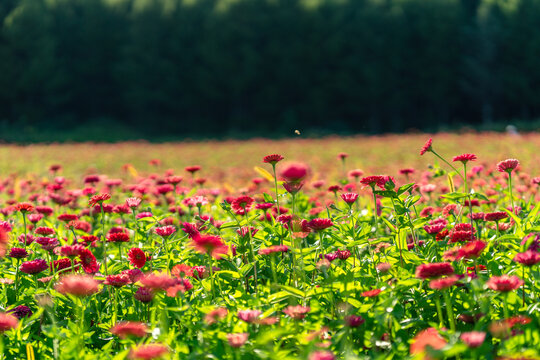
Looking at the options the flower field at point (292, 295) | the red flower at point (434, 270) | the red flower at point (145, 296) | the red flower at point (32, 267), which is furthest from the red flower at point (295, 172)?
the red flower at point (32, 267)

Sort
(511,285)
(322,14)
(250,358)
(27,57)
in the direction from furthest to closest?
1. (322,14)
2. (27,57)
3. (250,358)
4. (511,285)

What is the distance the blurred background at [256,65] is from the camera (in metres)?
24.8

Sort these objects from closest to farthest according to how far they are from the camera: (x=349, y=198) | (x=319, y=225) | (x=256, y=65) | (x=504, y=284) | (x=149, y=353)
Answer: (x=149, y=353), (x=504, y=284), (x=319, y=225), (x=349, y=198), (x=256, y=65)

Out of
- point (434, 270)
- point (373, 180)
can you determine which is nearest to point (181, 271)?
point (373, 180)

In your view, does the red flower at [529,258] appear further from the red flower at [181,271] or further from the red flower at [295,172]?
the red flower at [181,271]

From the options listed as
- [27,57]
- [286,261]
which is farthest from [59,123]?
[286,261]

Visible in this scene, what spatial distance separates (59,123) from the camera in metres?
24.9

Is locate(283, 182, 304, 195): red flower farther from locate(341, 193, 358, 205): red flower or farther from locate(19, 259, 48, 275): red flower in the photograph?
locate(19, 259, 48, 275): red flower

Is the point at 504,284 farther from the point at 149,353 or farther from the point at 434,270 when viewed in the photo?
the point at 149,353

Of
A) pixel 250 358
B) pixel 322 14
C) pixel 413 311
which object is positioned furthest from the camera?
pixel 322 14

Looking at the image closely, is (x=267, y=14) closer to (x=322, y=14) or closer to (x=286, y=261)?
(x=322, y=14)

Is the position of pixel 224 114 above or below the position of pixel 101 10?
below

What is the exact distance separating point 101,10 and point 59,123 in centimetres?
594

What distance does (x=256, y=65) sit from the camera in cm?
2508
